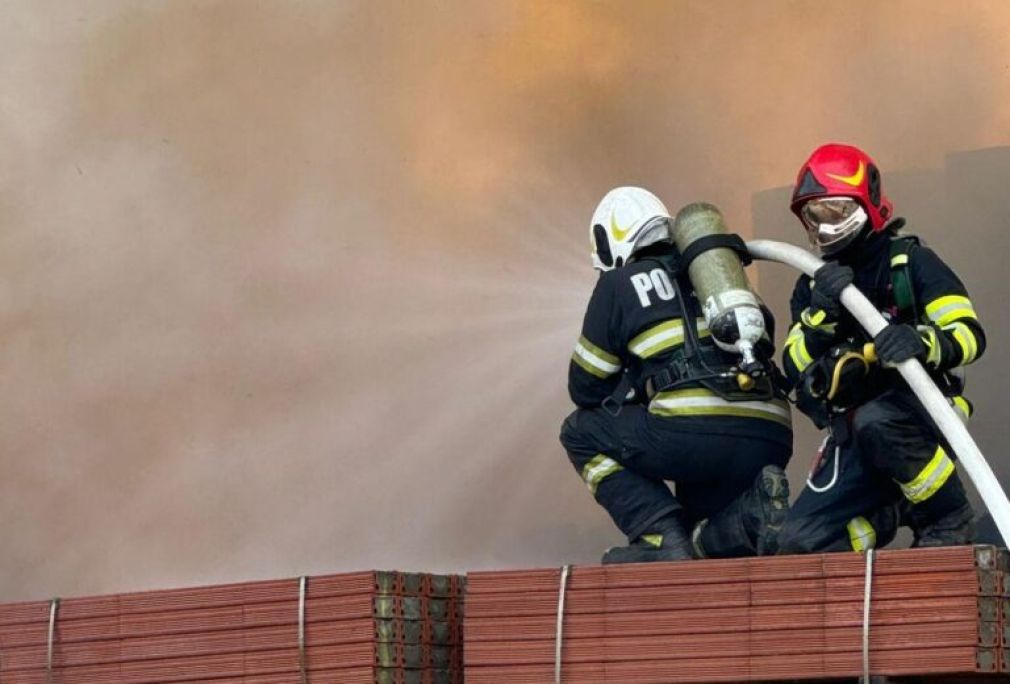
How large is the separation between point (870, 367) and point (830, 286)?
251mm

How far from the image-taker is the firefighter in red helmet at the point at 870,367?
5793 mm

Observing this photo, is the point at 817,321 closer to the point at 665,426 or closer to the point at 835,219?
the point at 835,219

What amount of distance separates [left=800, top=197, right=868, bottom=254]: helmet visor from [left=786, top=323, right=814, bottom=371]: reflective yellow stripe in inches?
10.0

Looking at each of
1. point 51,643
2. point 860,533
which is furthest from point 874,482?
point 51,643

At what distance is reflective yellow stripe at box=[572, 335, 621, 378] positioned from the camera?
6.50 meters

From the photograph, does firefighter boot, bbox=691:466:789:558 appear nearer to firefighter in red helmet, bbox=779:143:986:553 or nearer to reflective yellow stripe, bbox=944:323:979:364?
firefighter in red helmet, bbox=779:143:986:553

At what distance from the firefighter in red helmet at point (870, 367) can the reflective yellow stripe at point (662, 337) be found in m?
0.35

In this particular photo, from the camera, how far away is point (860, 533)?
19.8ft

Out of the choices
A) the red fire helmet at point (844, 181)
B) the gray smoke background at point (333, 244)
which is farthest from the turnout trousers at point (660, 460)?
the gray smoke background at point (333, 244)

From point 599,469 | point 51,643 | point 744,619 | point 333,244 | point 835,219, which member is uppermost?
Result: point 333,244

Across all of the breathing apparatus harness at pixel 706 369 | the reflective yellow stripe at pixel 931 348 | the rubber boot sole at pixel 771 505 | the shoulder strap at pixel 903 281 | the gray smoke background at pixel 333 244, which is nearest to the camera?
the reflective yellow stripe at pixel 931 348

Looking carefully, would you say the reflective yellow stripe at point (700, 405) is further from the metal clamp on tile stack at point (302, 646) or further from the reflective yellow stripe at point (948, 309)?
the metal clamp on tile stack at point (302, 646)

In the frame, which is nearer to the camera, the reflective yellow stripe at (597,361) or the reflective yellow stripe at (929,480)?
the reflective yellow stripe at (929,480)

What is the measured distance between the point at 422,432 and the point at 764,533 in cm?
236
